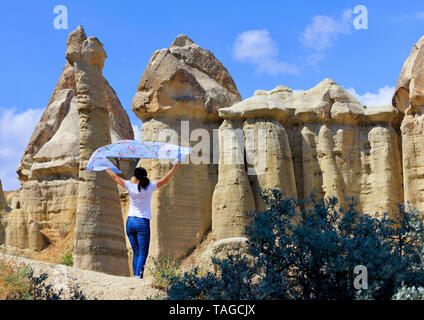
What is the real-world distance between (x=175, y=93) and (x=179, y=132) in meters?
1.58

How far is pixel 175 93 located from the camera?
25.4 meters

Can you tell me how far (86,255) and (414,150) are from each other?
11.7m

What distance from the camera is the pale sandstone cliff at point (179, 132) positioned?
2381cm

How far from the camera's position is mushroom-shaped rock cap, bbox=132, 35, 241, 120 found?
25.2m

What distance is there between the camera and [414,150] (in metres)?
22.2

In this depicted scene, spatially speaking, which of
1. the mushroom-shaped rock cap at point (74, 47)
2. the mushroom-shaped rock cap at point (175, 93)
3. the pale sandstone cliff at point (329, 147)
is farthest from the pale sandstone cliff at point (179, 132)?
the mushroom-shaped rock cap at point (74, 47)

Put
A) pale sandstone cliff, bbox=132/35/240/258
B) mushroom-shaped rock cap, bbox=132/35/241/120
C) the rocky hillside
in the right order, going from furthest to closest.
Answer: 1. mushroom-shaped rock cap, bbox=132/35/241/120
2. pale sandstone cliff, bbox=132/35/240/258
3. the rocky hillside

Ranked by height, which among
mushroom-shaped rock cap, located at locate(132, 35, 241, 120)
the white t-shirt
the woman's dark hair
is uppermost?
mushroom-shaped rock cap, located at locate(132, 35, 241, 120)

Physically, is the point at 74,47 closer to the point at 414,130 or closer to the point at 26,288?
the point at 26,288

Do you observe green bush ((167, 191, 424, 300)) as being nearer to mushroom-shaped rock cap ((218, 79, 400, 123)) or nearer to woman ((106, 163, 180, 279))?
woman ((106, 163, 180, 279))

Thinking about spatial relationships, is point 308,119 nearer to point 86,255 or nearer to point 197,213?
point 197,213

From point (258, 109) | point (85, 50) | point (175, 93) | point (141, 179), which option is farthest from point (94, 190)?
point (258, 109)

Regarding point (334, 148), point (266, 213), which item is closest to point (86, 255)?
point (266, 213)

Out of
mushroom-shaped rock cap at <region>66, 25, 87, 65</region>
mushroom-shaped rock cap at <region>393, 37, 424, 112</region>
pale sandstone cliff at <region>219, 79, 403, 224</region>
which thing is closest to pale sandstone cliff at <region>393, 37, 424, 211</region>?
mushroom-shaped rock cap at <region>393, 37, 424, 112</region>
